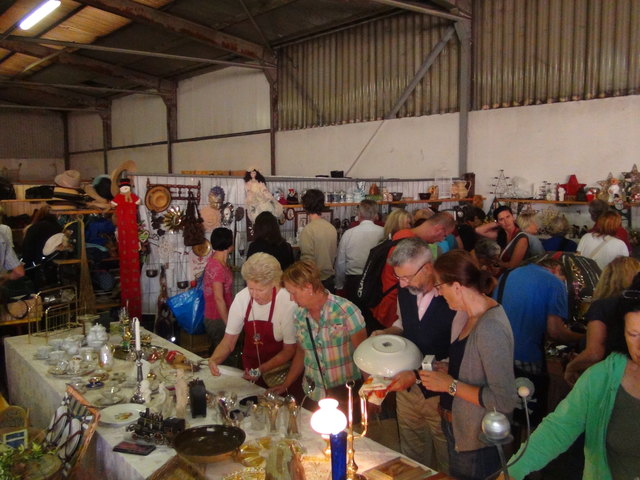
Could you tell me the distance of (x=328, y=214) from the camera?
6.91 meters

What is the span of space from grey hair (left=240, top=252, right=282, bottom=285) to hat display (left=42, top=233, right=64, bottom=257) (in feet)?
12.4

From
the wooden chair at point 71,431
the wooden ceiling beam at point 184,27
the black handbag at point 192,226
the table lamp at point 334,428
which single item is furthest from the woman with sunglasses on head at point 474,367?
the wooden ceiling beam at point 184,27

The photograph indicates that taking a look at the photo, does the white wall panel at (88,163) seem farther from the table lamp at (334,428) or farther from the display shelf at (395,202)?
the table lamp at (334,428)

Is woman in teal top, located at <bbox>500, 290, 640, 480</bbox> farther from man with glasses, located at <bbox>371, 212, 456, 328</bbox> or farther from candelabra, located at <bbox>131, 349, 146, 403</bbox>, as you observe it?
man with glasses, located at <bbox>371, 212, 456, 328</bbox>

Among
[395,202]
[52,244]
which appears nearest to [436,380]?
[395,202]

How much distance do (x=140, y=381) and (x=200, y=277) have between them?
2276 millimetres

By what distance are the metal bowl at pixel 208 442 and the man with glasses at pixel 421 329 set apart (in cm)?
87

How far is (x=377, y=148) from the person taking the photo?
30.5 ft

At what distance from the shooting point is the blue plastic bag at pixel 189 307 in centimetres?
474

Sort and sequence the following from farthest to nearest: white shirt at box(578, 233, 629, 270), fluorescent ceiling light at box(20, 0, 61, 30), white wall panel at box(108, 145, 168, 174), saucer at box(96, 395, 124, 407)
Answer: white wall panel at box(108, 145, 168, 174) < fluorescent ceiling light at box(20, 0, 61, 30) < white shirt at box(578, 233, 629, 270) < saucer at box(96, 395, 124, 407)

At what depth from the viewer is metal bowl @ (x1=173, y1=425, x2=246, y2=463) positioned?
2129mm

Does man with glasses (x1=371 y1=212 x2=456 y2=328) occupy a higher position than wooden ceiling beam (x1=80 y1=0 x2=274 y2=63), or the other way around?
wooden ceiling beam (x1=80 y1=0 x2=274 y2=63)

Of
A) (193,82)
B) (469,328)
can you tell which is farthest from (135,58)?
(469,328)

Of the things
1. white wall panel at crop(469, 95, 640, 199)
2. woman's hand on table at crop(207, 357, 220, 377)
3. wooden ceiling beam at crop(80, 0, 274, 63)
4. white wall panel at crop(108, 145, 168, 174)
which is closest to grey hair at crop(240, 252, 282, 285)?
woman's hand on table at crop(207, 357, 220, 377)
